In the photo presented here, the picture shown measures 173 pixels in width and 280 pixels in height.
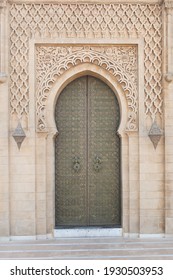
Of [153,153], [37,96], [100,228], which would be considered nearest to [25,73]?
[37,96]

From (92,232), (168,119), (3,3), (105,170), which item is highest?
(3,3)

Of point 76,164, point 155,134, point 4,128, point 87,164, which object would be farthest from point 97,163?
point 4,128

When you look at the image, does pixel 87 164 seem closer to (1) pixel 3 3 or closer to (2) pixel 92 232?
(2) pixel 92 232

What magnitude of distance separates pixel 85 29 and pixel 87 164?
9.13 ft

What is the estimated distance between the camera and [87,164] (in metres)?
7.16

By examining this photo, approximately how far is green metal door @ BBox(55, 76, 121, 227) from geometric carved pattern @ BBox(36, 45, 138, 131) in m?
0.42

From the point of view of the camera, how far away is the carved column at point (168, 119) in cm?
671

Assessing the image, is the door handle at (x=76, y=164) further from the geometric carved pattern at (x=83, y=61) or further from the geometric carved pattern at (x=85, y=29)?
the geometric carved pattern at (x=85, y=29)

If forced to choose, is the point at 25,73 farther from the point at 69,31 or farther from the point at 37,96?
the point at 69,31

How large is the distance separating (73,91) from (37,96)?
825mm

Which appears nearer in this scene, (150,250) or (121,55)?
(150,250)

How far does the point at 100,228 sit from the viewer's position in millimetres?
7004

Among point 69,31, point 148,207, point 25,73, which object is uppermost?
point 69,31

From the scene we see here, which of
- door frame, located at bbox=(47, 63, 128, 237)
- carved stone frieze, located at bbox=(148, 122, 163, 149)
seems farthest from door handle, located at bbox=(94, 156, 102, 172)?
carved stone frieze, located at bbox=(148, 122, 163, 149)
